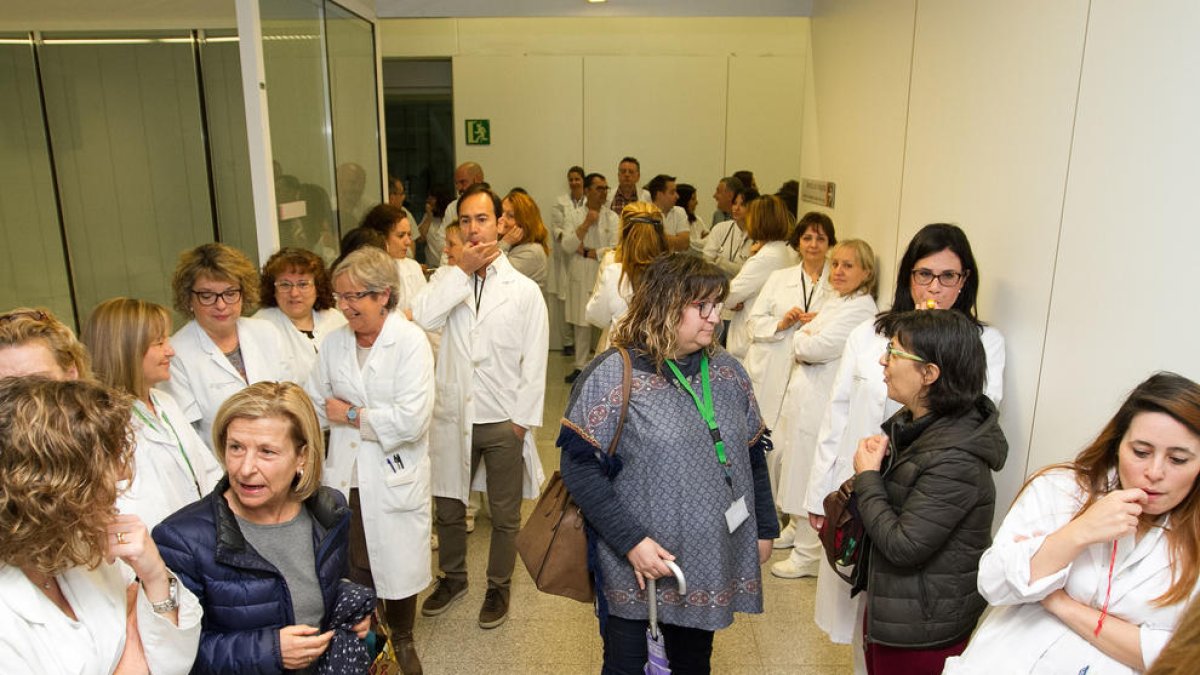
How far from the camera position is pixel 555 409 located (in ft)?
21.3

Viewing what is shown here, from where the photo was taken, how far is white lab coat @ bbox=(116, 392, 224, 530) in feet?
6.91

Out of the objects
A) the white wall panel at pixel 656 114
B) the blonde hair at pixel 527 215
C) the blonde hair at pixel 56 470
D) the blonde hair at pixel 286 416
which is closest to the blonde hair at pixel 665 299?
the blonde hair at pixel 286 416

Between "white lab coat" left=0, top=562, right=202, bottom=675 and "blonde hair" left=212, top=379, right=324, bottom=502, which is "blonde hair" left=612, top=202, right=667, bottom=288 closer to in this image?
"blonde hair" left=212, top=379, right=324, bottom=502

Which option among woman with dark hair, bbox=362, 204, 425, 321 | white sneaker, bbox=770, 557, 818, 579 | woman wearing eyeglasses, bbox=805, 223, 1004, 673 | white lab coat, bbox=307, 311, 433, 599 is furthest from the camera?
woman with dark hair, bbox=362, 204, 425, 321

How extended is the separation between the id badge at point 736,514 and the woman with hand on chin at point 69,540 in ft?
4.49

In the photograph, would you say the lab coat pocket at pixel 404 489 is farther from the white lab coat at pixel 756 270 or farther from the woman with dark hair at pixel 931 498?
the white lab coat at pixel 756 270

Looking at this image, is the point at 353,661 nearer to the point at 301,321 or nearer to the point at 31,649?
the point at 31,649

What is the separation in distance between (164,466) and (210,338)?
800 millimetres

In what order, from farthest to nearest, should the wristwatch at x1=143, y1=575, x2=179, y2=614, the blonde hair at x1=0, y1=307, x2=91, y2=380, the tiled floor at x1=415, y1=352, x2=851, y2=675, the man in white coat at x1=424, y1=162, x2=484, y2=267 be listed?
the man in white coat at x1=424, y1=162, x2=484, y2=267 < the tiled floor at x1=415, y1=352, x2=851, y2=675 < the blonde hair at x1=0, y1=307, x2=91, y2=380 < the wristwatch at x1=143, y1=575, x2=179, y2=614

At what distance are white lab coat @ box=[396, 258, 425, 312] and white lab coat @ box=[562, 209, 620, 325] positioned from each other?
10.00ft

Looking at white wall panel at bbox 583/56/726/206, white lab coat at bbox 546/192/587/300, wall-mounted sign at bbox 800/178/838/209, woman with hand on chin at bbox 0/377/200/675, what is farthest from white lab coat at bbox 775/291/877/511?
white wall panel at bbox 583/56/726/206

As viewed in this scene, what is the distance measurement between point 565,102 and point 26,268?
17.0ft

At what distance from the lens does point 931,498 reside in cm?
203

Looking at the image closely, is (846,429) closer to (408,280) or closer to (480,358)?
(480,358)
